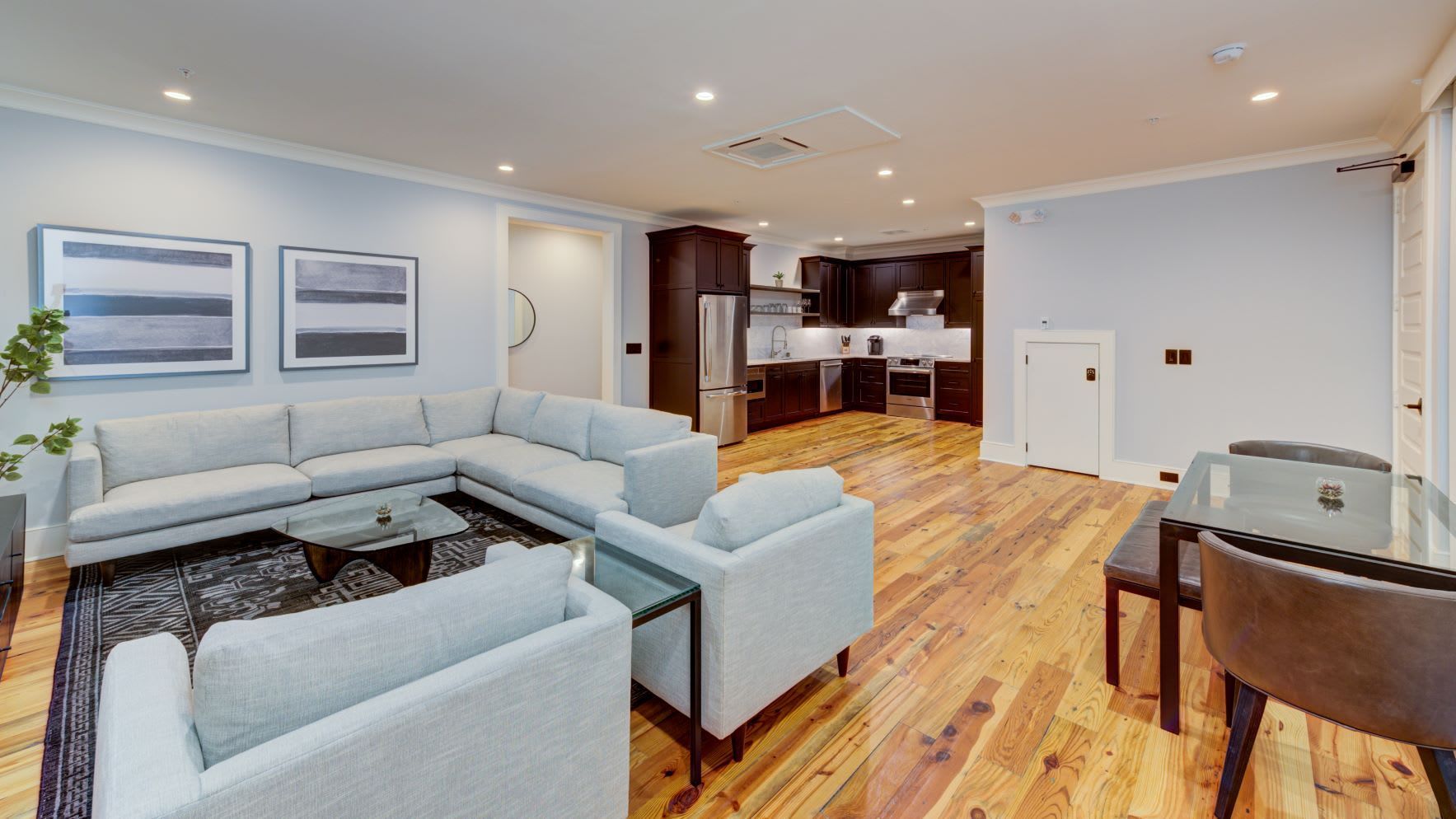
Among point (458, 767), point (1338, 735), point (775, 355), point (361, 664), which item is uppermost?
point (775, 355)

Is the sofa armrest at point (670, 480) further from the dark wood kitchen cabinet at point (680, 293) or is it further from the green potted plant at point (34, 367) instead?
the dark wood kitchen cabinet at point (680, 293)

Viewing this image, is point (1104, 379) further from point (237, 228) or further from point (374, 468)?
point (237, 228)

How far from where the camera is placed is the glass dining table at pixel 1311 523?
1.64m

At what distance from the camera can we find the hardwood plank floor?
5.75 ft

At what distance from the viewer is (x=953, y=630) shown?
2.76 metres

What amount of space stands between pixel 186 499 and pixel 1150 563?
14.8 feet

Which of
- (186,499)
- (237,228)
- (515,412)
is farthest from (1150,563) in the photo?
(237,228)

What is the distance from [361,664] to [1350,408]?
6.00 m

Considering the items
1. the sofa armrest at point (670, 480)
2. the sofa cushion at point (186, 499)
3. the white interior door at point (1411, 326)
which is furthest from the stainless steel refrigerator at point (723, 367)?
the white interior door at point (1411, 326)

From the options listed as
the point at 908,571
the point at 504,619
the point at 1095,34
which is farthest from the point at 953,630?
the point at 1095,34

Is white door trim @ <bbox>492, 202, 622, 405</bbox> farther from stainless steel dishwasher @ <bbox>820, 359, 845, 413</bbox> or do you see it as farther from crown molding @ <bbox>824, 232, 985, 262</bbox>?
crown molding @ <bbox>824, 232, 985, 262</bbox>

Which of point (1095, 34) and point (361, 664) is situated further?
point (1095, 34)

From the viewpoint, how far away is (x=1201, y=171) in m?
4.75

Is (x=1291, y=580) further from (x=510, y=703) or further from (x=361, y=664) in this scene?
(x=361, y=664)
